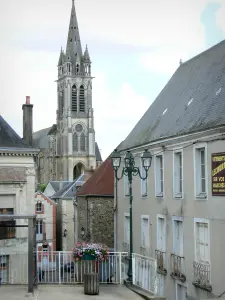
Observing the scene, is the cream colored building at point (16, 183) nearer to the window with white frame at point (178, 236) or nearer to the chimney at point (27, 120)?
the chimney at point (27, 120)

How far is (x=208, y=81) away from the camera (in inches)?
845

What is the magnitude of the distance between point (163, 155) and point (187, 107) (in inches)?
84.9

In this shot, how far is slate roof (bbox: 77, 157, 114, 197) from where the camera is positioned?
34.2m

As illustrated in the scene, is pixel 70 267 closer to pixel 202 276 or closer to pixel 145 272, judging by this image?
pixel 145 272

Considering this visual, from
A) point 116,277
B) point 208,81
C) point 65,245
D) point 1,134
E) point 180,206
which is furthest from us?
point 65,245

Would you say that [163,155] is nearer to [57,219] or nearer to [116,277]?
[116,277]

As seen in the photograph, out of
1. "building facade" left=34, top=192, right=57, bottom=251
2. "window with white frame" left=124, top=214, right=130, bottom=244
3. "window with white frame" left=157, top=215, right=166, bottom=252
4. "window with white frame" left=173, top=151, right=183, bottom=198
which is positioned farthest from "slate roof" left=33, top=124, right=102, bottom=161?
"window with white frame" left=173, top=151, right=183, bottom=198

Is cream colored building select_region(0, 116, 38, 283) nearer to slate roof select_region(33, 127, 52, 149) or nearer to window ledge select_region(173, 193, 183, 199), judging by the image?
window ledge select_region(173, 193, 183, 199)

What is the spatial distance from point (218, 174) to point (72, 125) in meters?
99.7

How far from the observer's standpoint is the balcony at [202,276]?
1739cm

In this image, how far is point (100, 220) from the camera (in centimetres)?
3372

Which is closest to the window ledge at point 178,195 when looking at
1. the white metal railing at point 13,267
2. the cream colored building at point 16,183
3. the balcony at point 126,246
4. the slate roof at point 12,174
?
the balcony at point 126,246

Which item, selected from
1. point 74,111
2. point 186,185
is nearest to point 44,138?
point 74,111

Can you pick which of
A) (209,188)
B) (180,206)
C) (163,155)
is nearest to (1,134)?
(163,155)
